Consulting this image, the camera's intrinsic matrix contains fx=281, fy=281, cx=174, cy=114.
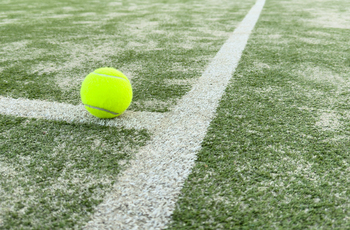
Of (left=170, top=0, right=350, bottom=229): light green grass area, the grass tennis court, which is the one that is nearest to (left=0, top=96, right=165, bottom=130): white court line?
the grass tennis court

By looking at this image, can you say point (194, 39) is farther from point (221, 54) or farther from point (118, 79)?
point (118, 79)

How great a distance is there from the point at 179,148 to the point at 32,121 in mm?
923

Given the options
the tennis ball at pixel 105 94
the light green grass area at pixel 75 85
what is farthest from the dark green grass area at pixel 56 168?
the tennis ball at pixel 105 94

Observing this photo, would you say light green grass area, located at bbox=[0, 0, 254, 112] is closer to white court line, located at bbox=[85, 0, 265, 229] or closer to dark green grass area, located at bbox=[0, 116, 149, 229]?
white court line, located at bbox=[85, 0, 265, 229]

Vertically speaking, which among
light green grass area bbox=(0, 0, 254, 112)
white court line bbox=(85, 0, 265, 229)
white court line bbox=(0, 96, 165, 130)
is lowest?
white court line bbox=(85, 0, 265, 229)

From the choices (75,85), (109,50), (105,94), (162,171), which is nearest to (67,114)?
(105,94)

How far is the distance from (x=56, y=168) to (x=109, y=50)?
2146 millimetres

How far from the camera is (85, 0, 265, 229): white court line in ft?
3.43

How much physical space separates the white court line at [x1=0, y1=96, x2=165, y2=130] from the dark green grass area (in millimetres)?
67

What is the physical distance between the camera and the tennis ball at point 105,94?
1.64 metres

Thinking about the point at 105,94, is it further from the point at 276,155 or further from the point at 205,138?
the point at 276,155

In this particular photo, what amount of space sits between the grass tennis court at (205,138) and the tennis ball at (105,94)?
110 mm

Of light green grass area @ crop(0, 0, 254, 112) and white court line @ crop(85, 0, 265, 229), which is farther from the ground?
light green grass area @ crop(0, 0, 254, 112)

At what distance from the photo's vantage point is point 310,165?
51.9 inches
